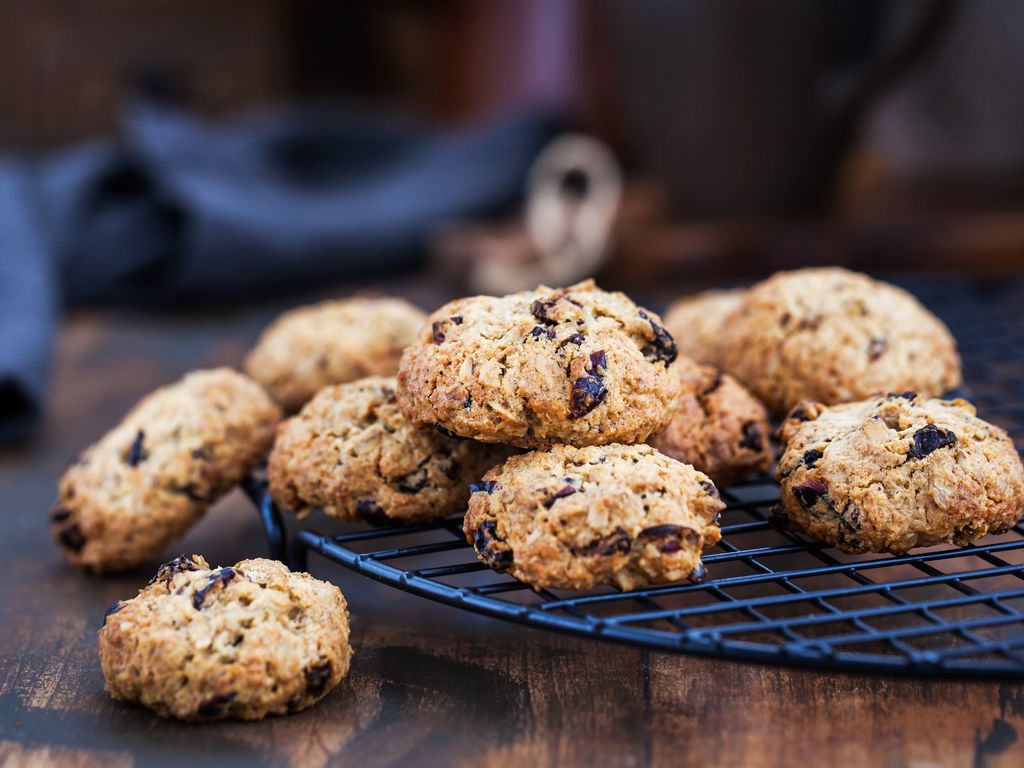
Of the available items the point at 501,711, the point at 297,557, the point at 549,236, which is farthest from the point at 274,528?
the point at 549,236

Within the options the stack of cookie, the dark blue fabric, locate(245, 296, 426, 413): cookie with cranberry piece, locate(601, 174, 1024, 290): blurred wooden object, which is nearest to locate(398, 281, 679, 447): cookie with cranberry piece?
the stack of cookie

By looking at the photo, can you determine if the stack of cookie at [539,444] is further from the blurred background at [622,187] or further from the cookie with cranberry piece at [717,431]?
the blurred background at [622,187]

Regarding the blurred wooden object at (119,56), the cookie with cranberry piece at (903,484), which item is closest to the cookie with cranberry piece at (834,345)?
the cookie with cranberry piece at (903,484)

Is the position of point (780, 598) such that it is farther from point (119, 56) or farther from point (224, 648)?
point (119, 56)

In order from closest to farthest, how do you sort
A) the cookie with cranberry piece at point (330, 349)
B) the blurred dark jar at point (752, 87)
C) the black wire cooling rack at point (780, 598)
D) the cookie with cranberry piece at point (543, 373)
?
the black wire cooling rack at point (780, 598), the cookie with cranberry piece at point (543, 373), the cookie with cranberry piece at point (330, 349), the blurred dark jar at point (752, 87)

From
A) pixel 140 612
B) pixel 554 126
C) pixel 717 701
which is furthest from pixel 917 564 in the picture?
pixel 554 126

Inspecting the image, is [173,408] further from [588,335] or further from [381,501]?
[588,335]

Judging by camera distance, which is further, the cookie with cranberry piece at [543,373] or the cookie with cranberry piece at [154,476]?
the cookie with cranberry piece at [154,476]
